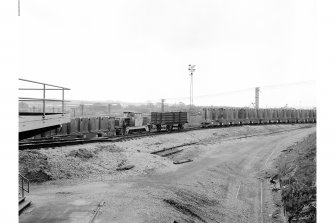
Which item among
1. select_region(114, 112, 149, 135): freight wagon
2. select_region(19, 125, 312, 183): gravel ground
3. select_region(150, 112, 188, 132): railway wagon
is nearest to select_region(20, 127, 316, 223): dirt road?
select_region(19, 125, 312, 183): gravel ground

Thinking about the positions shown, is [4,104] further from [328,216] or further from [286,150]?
[286,150]

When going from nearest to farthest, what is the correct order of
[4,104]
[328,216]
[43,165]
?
[4,104] → [328,216] → [43,165]

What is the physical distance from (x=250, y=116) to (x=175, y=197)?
38.6 metres

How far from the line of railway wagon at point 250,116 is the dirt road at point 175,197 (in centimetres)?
1879

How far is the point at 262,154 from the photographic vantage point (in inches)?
944

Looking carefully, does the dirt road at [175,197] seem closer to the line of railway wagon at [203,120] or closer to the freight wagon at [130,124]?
the freight wagon at [130,124]

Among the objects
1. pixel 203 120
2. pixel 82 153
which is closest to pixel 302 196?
pixel 82 153

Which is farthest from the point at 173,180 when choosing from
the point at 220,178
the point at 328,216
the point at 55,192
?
the point at 328,216

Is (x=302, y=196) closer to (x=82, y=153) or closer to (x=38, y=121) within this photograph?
(x=38, y=121)

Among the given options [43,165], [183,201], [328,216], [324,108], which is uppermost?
[324,108]

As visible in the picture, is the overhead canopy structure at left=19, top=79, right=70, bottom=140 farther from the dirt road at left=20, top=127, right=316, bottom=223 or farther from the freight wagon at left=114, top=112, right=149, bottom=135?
the freight wagon at left=114, top=112, right=149, bottom=135

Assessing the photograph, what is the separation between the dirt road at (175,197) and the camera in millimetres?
9250

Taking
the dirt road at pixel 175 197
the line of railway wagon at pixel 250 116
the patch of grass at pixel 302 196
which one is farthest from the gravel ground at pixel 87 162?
the line of railway wagon at pixel 250 116

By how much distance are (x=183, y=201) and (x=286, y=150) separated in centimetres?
1699
